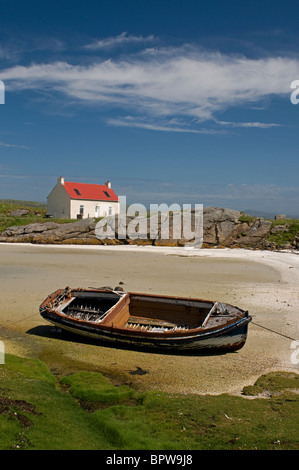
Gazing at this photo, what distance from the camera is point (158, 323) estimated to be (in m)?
13.0

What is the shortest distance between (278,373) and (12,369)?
598 cm

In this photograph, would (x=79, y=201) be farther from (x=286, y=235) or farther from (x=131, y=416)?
(x=131, y=416)

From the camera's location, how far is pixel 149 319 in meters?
13.3

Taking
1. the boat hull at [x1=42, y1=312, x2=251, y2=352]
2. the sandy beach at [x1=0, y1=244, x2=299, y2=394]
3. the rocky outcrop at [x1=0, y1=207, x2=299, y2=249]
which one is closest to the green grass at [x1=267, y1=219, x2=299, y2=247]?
the rocky outcrop at [x1=0, y1=207, x2=299, y2=249]

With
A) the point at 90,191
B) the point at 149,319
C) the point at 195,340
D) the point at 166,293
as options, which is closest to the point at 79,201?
the point at 90,191

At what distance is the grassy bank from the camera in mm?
5730

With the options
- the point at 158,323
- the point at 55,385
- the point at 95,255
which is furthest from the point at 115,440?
the point at 95,255

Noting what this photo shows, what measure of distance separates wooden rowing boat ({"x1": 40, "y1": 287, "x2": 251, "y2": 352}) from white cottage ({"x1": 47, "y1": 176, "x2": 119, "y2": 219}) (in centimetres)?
4137

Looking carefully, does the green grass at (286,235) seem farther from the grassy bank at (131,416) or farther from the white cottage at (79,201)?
the grassy bank at (131,416)

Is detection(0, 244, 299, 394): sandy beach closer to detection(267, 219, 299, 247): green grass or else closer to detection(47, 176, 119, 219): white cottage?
detection(267, 219, 299, 247): green grass

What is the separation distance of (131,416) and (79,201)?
49.2 metres

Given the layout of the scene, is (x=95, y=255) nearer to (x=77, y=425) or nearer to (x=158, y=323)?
(x=158, y=323)

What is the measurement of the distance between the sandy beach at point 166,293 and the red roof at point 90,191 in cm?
2133

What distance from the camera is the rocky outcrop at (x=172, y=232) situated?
127 feet
